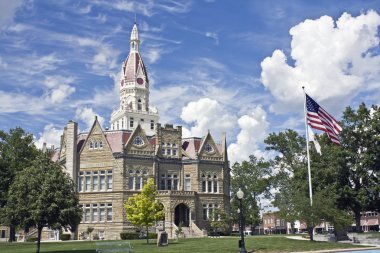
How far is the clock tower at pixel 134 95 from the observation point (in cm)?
10962

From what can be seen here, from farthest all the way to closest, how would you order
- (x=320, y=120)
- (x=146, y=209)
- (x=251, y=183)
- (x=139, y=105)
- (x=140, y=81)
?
(x=139, y=105), (x=140, y=81), (x=251, y=183), (x=146, y=209), (x=320, y=120)

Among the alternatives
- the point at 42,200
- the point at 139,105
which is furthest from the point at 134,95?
the point at 42,200

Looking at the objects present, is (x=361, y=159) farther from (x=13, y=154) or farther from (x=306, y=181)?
(x=13, y=154)

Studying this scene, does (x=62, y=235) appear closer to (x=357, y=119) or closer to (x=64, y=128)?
(x=64, y=128)

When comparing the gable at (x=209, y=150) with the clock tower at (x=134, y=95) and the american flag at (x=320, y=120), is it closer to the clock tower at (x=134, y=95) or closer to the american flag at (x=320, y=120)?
the american flag at (x=320, y=120)

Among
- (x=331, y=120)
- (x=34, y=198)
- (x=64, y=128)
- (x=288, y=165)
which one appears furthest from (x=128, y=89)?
(x=34, y=198)

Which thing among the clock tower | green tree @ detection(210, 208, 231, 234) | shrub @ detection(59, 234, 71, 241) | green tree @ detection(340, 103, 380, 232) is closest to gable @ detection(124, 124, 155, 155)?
green tree @ detection(210, 208, 231, 234)

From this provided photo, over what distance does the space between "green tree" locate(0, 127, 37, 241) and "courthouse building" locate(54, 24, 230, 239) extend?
211 inches

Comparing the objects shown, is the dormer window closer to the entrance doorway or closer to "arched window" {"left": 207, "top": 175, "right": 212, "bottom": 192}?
"arched window" {"left": 207, "top": 175, "right": 212, "bottom": 192}

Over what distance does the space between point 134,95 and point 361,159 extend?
59990mm

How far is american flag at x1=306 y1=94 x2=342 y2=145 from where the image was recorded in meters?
49.9

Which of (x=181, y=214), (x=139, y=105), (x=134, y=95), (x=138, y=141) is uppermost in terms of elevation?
(x=134, y=95)

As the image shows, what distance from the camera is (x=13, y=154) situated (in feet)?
232

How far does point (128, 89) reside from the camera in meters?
110
